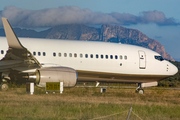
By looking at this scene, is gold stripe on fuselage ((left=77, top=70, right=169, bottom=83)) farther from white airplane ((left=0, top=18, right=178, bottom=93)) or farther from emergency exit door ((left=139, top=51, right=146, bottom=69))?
Answer: emergency exit door ((left=139, top=51, right=146, bottom=69))

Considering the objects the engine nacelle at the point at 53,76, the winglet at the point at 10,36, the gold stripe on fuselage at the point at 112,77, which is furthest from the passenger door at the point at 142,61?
the winglet at the point at 10,36

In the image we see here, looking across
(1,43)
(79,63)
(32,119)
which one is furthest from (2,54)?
(32,119)

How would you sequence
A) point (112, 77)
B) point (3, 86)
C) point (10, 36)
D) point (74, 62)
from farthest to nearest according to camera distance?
point (112, 77) → point (74, 62) → point (3, 86) → point (10, 36)

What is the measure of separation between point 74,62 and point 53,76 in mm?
3427

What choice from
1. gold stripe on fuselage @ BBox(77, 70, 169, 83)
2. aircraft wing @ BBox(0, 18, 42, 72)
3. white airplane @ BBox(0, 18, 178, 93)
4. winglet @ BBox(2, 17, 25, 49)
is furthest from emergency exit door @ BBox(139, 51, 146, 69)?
winglet @ BBox(2, 17, 25, 49)

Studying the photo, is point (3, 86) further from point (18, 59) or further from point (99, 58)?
point (99, 58)

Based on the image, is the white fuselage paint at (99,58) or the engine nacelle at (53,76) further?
the white fuselage paint at (99,58)

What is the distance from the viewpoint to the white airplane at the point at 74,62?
17625 millimetres

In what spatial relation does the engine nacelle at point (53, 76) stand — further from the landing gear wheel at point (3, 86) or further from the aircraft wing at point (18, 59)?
the landing gear wheel at point (3, 86)

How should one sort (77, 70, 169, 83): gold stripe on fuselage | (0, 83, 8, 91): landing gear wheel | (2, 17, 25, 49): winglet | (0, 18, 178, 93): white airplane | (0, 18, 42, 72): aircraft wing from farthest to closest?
1. (77, 70, 169, 83): gold stripe on fuselage
2. (0, 83, 8, 91): landing gear wheel
3. (0, 18, 42, 72): aircraft wing
4. (0, 18, 178, 93): white airplane
5. (2, 17, 25, 49): winglet

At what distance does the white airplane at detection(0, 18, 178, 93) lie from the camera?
17.6 metres

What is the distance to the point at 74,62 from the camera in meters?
20.5

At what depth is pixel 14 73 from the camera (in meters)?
18.6

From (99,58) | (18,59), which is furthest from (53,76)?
(99,58)
